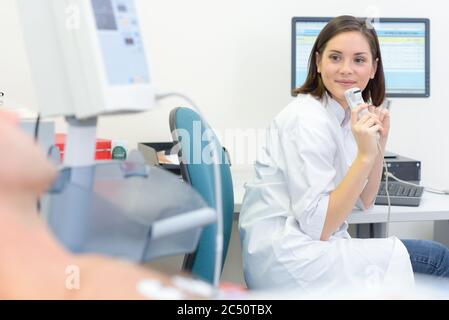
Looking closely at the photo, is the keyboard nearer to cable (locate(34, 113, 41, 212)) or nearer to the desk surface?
the desk surface

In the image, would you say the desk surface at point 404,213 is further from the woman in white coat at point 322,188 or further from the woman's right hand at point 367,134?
the woman's right hand at point 367,134

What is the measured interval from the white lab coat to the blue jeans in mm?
229

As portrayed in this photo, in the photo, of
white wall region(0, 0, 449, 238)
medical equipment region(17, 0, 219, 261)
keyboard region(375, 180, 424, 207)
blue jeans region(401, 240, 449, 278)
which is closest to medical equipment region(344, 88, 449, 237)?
keyboard region(375, 180, 424, 207)

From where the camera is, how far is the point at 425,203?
163 cm

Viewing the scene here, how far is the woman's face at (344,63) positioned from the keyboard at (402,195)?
316 mm

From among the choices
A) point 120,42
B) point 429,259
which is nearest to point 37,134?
point 120,42

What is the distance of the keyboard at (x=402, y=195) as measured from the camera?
1585mm

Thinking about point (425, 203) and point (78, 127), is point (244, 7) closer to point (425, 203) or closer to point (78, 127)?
point (425, 203)

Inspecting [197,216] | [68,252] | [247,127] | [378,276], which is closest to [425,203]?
[378,276]

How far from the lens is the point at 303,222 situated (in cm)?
130

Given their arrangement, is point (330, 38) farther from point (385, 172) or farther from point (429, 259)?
point (429, 259)

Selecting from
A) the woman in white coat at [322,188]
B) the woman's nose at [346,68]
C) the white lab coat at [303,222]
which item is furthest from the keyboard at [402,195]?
the woman's nose at [346,68]

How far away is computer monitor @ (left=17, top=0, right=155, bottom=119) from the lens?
1.86ft
